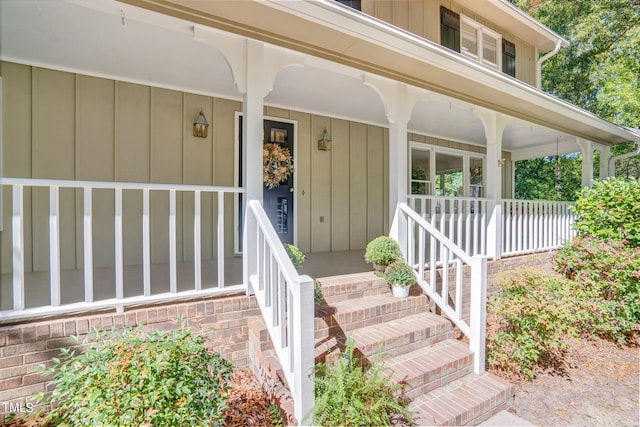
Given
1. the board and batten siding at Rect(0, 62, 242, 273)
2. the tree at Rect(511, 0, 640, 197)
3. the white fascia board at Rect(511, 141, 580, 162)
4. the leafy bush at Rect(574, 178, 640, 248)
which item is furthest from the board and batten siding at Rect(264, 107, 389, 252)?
the tree at Rect(511, 0, 640, 197)

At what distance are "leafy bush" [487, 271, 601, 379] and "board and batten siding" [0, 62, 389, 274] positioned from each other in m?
3.11

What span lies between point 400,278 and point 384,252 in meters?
0.35

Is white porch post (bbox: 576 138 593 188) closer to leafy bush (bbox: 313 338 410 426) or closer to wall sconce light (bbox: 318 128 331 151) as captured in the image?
wall sconce light (bbox: 318 128 331 151)

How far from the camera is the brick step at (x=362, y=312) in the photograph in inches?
112

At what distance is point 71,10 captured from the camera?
2.59 metres

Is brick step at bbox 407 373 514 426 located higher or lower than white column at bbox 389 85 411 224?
lower

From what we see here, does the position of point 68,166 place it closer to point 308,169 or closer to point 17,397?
point 17,397

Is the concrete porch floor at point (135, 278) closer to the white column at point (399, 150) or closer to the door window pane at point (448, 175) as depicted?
the white column at point (399, 150)

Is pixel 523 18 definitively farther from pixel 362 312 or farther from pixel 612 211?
pixel 362 312

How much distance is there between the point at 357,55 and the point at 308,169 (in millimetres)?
2403

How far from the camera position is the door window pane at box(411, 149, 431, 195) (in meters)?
7.12

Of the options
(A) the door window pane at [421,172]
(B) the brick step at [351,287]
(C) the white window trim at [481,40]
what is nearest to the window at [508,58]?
(C) the white window trim at [481,40]

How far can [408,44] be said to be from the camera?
3.38m

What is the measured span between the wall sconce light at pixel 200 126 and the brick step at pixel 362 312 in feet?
10.3
